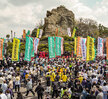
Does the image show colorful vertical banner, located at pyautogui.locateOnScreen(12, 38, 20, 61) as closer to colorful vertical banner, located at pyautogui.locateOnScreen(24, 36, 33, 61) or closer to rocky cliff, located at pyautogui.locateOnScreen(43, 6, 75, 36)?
colorful vertical banner, located at pyautogui.locateOnScreen(24, 36, 33, 61)

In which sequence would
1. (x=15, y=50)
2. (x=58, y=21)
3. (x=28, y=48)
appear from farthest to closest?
(x=58, y=21)
(x=15, y=50)
(x=28, y=48)

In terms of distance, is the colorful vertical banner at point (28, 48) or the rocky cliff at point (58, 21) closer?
the colorful vertical banner at point (28, 48)

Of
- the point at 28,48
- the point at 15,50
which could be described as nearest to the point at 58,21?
the point at 15,50

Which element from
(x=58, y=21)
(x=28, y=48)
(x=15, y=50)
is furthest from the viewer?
(x=58, y=21)

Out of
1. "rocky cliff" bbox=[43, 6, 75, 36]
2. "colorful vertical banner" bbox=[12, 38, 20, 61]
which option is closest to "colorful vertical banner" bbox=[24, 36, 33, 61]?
"colorful vertical banner" bbox=[12, 38, 20, 61]

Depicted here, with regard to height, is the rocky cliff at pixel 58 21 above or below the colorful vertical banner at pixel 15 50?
above

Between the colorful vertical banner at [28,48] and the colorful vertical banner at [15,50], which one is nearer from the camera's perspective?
the colorful vertical banner at [28,48]

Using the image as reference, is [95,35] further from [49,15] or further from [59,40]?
[59,40]

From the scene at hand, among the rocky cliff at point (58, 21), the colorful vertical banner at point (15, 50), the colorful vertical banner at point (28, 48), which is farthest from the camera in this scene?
the rocky cliff at point (58, 21)

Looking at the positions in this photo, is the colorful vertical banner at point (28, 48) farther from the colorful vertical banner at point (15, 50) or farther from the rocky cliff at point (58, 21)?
the rocky cliff at point (58, 21)

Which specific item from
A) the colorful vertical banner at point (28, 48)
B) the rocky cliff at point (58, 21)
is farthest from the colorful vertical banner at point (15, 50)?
the rocky cliff at point (58, 21)

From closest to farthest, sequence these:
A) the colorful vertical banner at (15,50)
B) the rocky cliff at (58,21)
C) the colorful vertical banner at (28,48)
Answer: the colorful vertical banner at (28,48) → the colorful vertical banner at (15,50) → the rocky cliff at (58,21)

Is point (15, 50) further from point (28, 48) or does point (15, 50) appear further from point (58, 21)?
point (58, 21)

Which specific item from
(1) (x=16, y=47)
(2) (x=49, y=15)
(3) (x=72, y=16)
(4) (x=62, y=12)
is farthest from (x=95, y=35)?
(1) (x=16, y=47)
